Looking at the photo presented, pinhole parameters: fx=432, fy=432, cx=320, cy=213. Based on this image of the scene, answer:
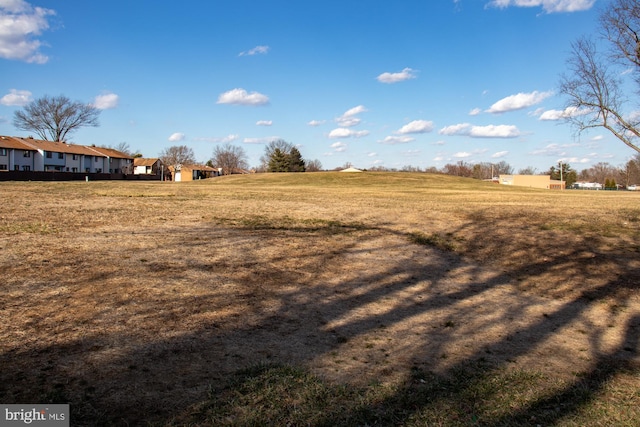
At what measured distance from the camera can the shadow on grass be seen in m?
3.13

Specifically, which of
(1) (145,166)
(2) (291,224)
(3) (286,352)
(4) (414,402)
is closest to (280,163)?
(1) (145,166)

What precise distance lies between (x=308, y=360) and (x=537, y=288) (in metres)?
5.17

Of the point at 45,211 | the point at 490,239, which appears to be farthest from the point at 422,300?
the point at 45,211

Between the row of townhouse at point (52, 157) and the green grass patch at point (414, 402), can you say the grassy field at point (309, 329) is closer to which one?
the green grass patch at point (414, 402)

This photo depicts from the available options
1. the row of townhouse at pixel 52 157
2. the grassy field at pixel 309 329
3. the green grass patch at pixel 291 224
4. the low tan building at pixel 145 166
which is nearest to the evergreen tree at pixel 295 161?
the low tan building at pixel 145 166

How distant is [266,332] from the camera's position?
4605mm

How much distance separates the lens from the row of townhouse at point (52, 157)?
6075 cm

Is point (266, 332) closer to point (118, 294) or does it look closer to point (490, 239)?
point (118, 294)

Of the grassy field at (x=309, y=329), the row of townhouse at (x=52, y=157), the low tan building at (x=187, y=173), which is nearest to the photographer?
the grassy field at (x=309, y=329)

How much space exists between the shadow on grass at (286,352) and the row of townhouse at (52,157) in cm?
6638

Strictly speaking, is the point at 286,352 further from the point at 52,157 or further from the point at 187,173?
the point at 187,173

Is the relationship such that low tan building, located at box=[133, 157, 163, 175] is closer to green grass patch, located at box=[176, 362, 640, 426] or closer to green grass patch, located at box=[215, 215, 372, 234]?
green grass patch, located at box=[215, 215, 372, 234]

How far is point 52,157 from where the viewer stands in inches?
2662

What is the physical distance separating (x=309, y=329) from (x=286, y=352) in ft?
2.25
